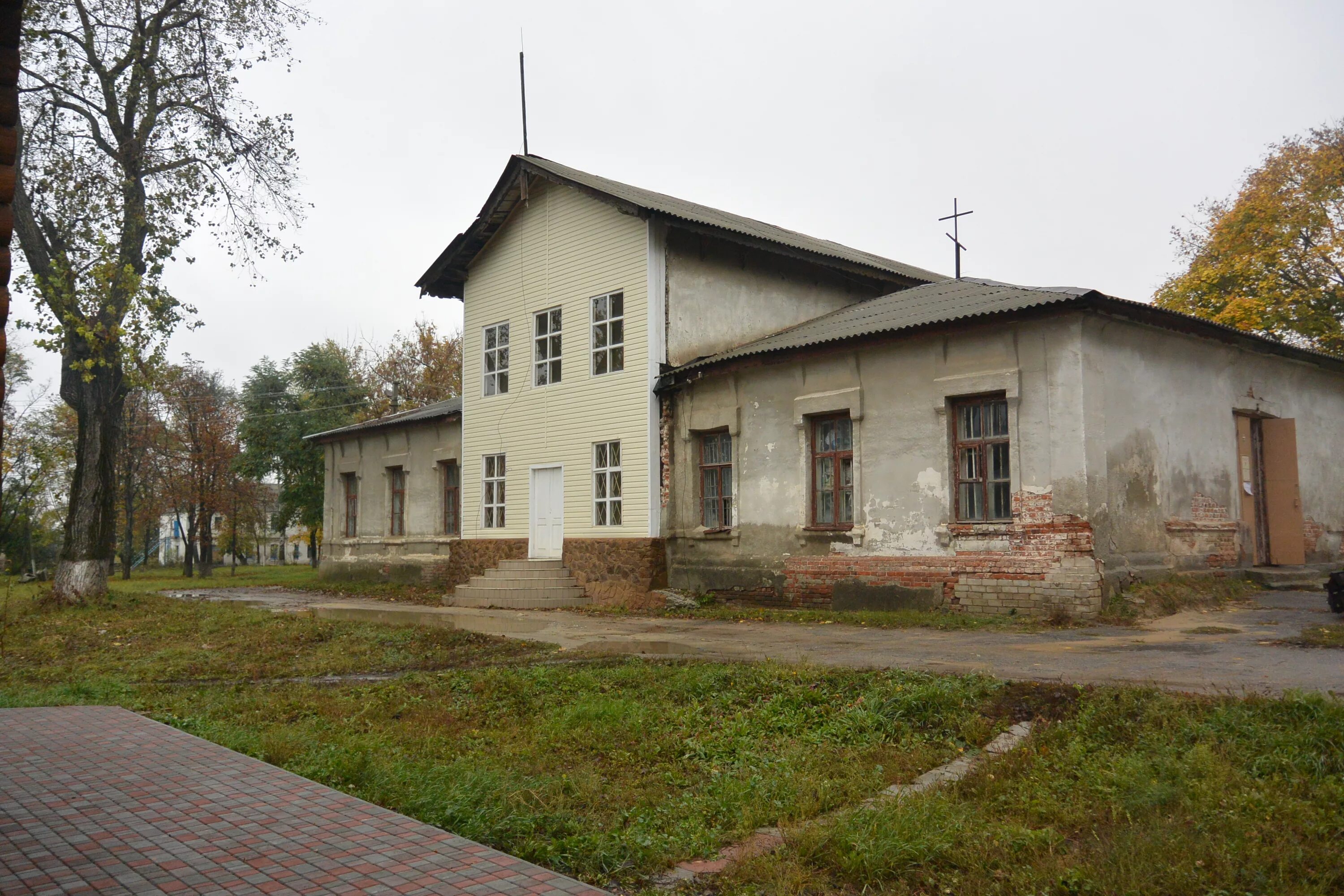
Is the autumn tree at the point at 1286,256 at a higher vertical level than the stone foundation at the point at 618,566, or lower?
higher

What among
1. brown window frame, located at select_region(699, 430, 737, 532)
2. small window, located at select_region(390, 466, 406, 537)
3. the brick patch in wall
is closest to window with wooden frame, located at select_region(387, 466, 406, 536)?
small window, located at select_region(390, 466, 406, 537)

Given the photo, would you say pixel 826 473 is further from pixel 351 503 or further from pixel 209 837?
pixel 351 503

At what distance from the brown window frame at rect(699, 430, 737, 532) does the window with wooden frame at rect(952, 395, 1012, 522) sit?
4509 millimetres

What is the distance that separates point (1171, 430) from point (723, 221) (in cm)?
963

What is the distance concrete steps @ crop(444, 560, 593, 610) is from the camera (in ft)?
62.7

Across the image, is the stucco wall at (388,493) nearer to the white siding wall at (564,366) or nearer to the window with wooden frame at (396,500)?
the window with wooden frame at (396,500)

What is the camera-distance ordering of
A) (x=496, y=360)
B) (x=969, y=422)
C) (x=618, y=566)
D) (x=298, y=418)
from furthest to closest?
(x=298, y=418), (x=496, y=360), (x=618, y=566), (x=969, y=422)

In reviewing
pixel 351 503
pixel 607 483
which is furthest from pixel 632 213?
pixel 351 503

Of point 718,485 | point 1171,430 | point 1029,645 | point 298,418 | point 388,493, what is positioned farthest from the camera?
point 298,418

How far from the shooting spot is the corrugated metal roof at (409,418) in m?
24.9

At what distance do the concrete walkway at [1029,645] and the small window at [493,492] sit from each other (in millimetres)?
4709

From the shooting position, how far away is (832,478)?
54.3 ft

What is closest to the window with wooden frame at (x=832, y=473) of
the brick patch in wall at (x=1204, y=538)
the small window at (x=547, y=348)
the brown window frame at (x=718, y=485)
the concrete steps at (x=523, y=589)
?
the brown window frame at (x=718, y=485)

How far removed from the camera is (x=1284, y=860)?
4.35 m
